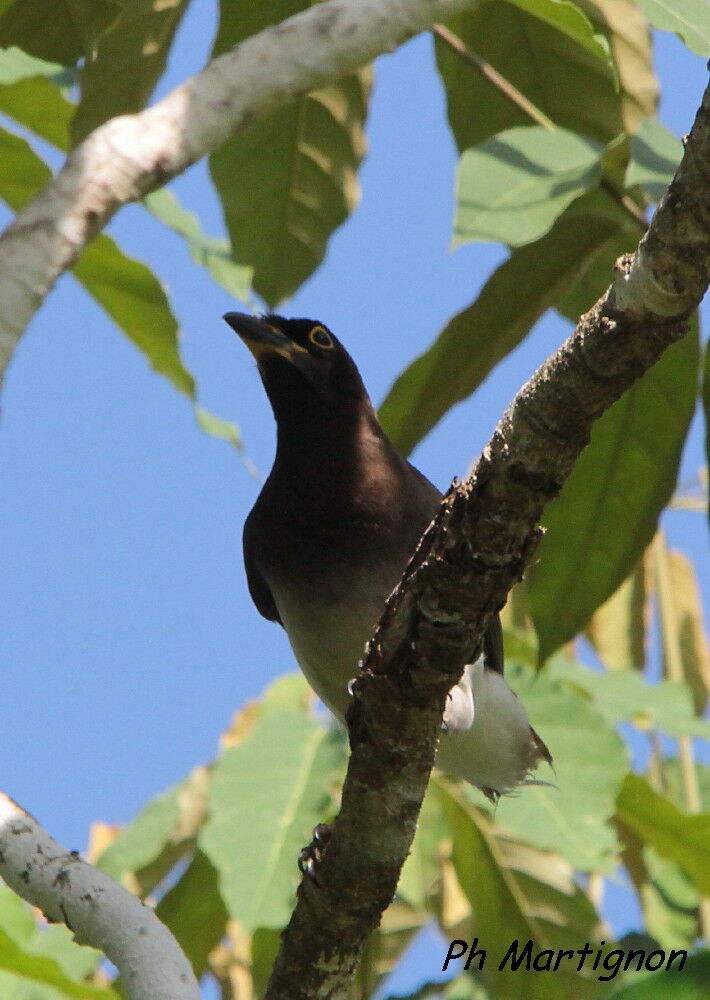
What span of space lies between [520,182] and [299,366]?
1428 mm

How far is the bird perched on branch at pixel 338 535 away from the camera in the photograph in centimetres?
428

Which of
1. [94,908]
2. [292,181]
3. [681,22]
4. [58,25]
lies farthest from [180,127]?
[292,181]

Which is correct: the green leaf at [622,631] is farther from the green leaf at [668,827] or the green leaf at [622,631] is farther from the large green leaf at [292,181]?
the large green leaf at [292,181]

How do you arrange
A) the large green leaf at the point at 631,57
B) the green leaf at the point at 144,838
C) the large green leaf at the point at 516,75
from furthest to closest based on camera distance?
the green leaf at the point at 144,838, the large green leaf at the point at 516,75, the large green leaf at the point at 631,57

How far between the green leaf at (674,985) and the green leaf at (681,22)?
2205mm

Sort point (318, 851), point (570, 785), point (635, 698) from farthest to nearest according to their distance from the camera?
point (635, 698) < point (570, 785) < point (318, 851)

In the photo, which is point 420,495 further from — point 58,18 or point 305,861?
point 58,18

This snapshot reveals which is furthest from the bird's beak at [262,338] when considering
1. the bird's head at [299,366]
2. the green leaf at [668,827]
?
the green leaf at [668,827]

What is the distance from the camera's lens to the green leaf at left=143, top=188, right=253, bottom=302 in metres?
4.69

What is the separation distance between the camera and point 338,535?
432 cm

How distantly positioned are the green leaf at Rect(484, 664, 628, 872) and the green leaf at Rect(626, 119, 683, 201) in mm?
1657

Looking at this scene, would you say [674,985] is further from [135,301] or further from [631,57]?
[631,57]

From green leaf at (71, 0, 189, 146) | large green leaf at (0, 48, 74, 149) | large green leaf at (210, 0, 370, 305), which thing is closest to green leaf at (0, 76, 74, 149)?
large green leaf at (0, 48, 74, 149)

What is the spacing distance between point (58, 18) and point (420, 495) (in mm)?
1872
